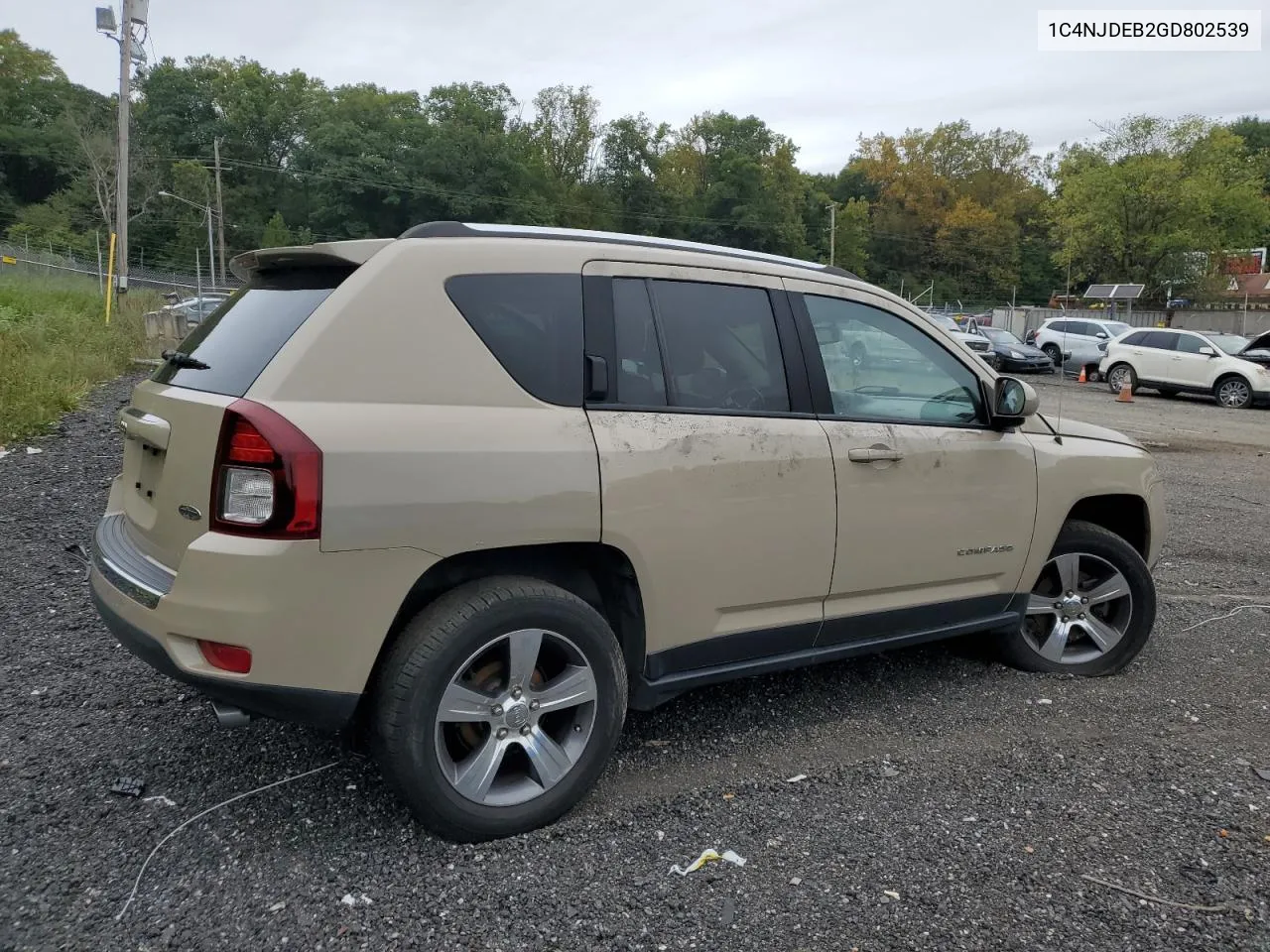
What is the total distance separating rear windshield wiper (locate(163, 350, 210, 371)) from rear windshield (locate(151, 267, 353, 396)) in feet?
0.03

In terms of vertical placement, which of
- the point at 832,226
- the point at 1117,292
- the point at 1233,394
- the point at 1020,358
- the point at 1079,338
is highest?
the point at 832,226

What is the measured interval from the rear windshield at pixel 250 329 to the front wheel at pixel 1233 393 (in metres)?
21.7

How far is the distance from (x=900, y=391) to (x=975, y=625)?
1.07 m

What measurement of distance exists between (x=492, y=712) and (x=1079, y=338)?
28.4 m

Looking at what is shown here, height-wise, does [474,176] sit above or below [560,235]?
above

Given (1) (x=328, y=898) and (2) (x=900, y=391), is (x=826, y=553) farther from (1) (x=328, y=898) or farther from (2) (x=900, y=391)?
(1) (x=328, y=898)

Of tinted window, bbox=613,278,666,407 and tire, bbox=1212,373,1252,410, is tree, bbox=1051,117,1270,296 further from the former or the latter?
tinted window, bbox=613,278,666,407

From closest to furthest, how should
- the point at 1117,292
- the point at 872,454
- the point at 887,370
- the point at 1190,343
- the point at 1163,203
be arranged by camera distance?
the point at 872,454 → the point at 887,370 → the point at 1190,343 → the point at 1117,292 → the point at 1163,203

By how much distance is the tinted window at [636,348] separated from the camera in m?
3.07

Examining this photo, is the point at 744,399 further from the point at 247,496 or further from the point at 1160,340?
the point at 1160,340

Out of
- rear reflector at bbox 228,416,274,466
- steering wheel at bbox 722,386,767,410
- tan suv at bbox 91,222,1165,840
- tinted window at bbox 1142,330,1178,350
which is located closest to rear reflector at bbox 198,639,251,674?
tan suv at bbox 91,222,1165,840

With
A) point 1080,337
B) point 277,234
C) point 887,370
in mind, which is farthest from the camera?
point 277,234

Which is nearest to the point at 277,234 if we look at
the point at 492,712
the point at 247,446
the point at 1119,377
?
the point at 1119,377

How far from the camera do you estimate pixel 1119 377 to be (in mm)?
21906
